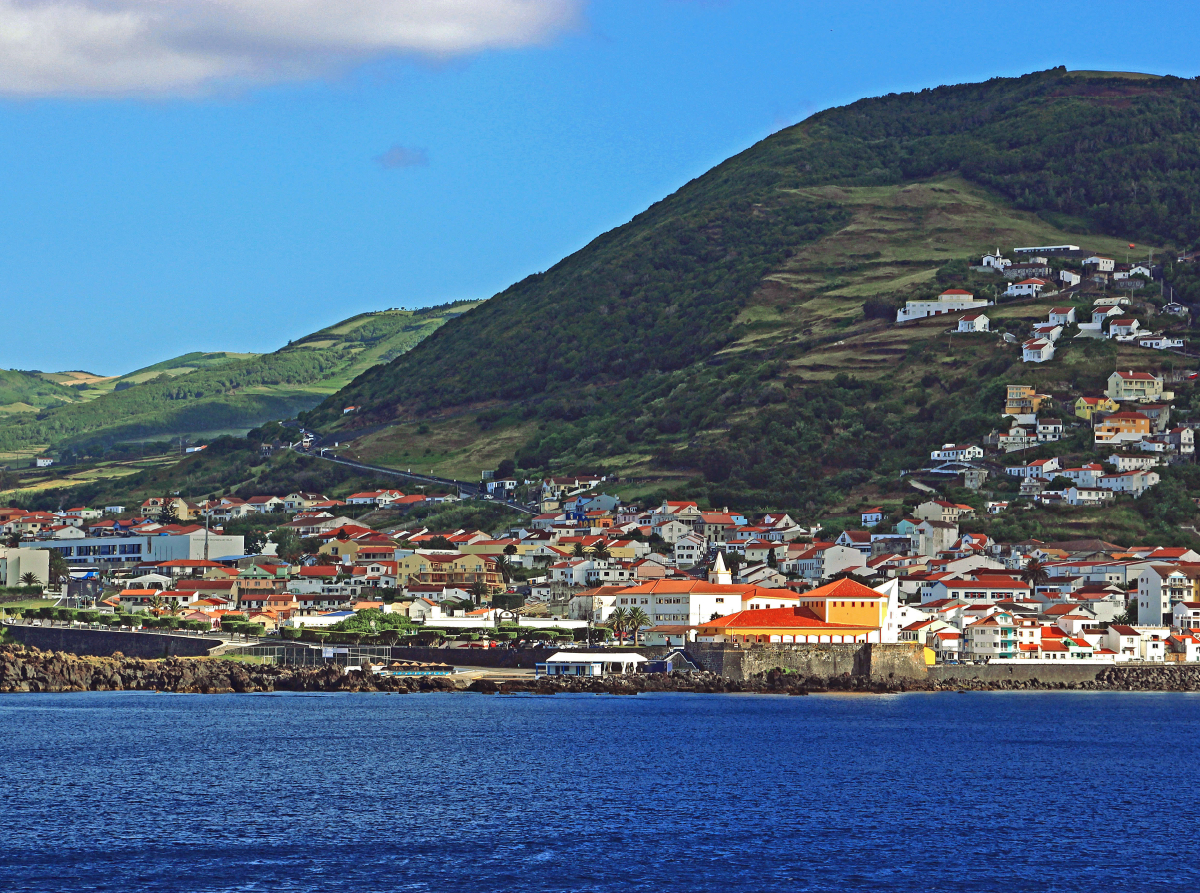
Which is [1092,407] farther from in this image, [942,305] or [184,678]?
[184,678]

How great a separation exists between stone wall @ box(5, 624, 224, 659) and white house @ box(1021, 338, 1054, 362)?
94.7 metres

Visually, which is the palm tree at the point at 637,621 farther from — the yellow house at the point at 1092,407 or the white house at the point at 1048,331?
the white house at the point at 1048,331

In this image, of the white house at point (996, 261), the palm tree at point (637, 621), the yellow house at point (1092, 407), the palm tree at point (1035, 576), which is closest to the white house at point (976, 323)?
the white house at point (996, 261)

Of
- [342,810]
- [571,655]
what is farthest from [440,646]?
[342,810]

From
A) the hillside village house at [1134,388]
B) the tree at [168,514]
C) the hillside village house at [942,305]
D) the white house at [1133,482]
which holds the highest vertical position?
the hillside village house at [942,305]

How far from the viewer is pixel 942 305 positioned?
7131 inches

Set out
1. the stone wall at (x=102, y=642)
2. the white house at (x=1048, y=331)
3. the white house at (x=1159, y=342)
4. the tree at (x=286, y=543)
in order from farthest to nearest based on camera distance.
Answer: the white house at (x=1048, y=331)
the white house at (x=1159, y=342)
the tree at (x=286, y=543)
the stone wall at (x=102, y=642)

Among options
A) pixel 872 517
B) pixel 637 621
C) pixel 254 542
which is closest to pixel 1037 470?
pixel 872 517

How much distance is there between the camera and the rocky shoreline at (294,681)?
8675 centimetres

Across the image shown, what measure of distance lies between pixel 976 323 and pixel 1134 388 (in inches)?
941

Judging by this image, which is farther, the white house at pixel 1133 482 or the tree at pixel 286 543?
the tree at pixel 286 543

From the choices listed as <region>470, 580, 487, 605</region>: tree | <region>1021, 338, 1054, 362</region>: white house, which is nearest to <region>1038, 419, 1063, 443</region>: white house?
<region>1021, 338, 1054, 362</region>: white house

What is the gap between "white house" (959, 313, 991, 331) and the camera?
564 feet

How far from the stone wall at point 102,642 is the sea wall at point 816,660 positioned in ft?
95.1
